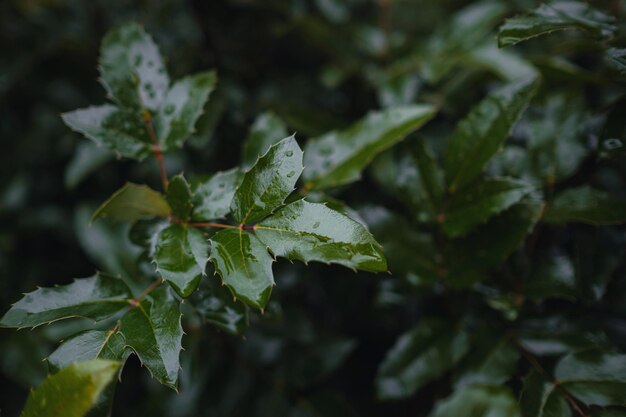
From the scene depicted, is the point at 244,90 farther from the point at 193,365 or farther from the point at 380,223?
the point at 193,365

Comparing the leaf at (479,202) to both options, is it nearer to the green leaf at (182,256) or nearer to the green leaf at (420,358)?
the green leaf at (420,358)

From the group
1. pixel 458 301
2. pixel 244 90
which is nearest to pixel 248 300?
pixel 458 301

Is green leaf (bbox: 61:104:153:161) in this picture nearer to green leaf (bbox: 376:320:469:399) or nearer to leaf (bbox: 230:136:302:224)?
leaf (bbox: 230:136:302:224)

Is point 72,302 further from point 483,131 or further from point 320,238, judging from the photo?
point 483,131

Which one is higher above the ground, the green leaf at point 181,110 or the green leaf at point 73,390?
the green leaf at point 181,110

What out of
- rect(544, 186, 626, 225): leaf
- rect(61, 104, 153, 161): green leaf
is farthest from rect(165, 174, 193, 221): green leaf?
rect(544, 186, 626, 225): leaf

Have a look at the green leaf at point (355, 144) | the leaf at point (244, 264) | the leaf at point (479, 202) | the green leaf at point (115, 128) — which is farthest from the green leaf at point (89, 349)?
the leaf at point (479, 202)
